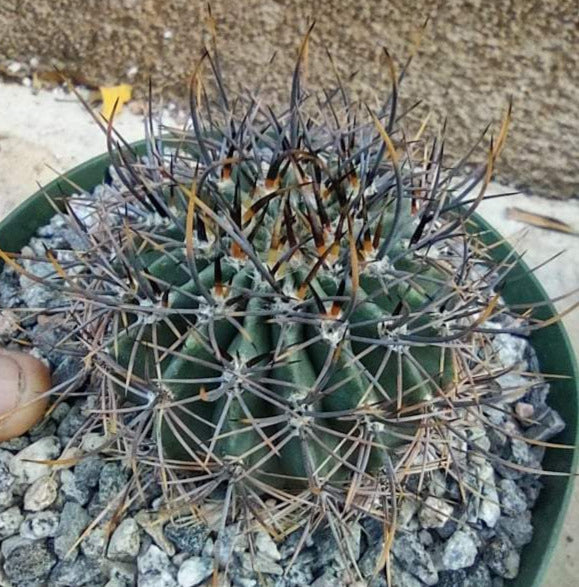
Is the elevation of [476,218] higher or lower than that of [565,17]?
lower

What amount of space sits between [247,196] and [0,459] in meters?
0.38

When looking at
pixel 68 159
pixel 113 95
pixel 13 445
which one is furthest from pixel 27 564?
pixel 113 95

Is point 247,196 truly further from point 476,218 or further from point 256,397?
point 476,218

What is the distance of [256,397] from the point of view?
0.70m

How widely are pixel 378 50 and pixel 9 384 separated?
30.1 inches

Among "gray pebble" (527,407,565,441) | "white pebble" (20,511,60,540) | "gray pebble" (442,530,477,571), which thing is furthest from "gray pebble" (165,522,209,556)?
"gray pebble" (527,407,565,441)

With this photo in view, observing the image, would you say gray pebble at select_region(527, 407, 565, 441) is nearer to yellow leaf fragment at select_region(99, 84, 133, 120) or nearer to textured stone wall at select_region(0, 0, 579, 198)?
textured stone wall at select_region(0, 0, 579, 198)

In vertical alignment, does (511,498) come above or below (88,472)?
below

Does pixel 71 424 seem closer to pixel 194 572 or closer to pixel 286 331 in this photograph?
pixel 194 572

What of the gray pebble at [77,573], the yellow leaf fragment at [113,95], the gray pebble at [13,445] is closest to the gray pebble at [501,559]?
the gray pebble at [77,573]

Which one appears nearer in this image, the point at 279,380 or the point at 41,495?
the point at 279,380

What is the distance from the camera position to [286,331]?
0.69 meters

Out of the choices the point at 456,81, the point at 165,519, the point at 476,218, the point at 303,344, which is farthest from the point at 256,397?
the point at 456,81

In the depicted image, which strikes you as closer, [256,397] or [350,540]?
[256,397]
